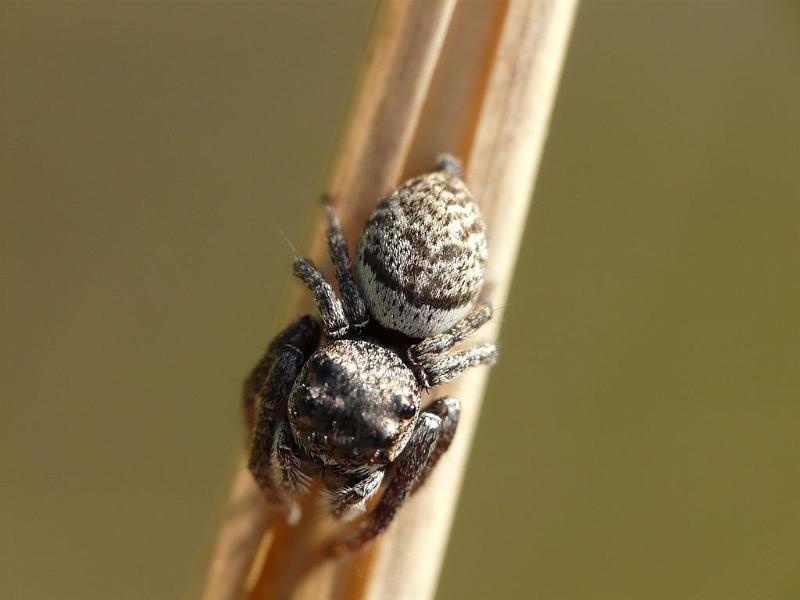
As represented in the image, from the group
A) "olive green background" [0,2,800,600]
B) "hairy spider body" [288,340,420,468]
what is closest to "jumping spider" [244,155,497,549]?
"hairy spider body" [288,340,420,468]

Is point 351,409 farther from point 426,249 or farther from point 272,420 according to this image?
point 426,249

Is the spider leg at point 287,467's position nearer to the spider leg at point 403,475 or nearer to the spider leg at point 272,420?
the spider leg at point 272,420

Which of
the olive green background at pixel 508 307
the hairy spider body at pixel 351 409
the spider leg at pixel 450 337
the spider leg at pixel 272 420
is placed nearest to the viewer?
the hairy spider body at pixel 351 409

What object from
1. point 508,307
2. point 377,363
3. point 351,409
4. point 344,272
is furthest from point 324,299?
point 508,307

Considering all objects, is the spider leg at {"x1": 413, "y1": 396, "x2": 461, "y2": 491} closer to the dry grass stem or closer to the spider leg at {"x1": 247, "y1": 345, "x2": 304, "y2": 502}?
the dry grass stem

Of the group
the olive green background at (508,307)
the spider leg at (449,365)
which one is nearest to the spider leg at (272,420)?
the spider leg at (449,365)

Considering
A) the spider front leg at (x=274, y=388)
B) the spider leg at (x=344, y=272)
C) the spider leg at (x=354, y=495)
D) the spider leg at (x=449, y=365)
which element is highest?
the spider leg at (x=344, y=272)
